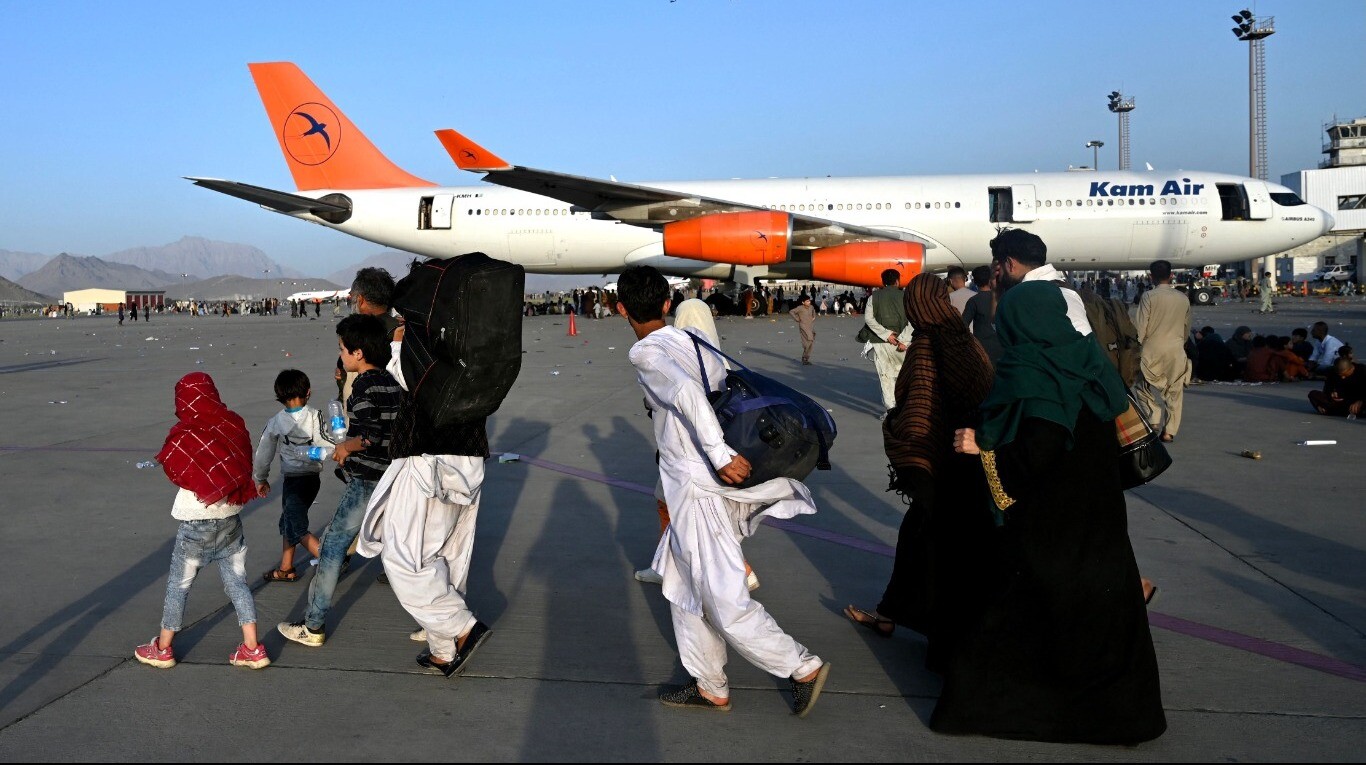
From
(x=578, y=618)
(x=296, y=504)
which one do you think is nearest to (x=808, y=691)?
(x=578, y=618)

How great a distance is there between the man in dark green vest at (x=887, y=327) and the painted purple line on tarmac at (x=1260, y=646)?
Result: 15.4 feet

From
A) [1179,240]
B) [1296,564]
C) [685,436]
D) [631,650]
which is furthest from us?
[1179,240]

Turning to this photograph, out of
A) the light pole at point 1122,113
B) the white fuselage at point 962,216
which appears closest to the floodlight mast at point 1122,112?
the light pole at point 1122,113

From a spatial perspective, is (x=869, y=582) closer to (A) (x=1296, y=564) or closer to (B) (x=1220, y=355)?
(A) (x=1296, y=564)

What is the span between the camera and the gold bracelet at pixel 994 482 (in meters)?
3.27

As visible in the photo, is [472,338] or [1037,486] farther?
[472,338]

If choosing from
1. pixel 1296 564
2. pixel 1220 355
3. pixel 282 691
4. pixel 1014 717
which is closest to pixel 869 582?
pixel 1014 717

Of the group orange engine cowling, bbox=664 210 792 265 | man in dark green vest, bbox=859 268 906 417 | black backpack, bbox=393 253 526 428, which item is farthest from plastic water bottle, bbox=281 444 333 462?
orange engine cowling, bbox=664 210 792 265

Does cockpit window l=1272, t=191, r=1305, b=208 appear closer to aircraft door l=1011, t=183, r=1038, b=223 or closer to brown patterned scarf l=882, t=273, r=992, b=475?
aircraft door l=1011, t=183, r=1038, b=223

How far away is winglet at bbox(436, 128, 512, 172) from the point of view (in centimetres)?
2152

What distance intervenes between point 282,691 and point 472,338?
145 centimetres

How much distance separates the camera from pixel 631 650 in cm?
413

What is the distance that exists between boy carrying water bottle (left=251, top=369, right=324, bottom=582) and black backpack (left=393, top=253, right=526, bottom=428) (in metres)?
1.10

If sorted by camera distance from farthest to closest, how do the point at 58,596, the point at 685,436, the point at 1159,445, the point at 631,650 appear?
the point at 58,596
the point at 631,650
the point at 1159,445
the point at 685,436
